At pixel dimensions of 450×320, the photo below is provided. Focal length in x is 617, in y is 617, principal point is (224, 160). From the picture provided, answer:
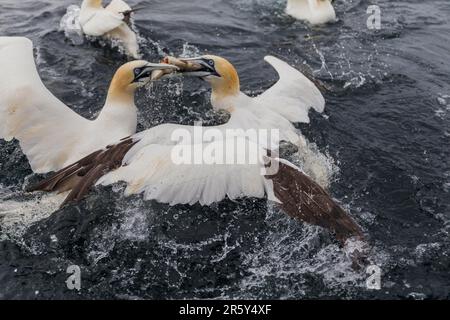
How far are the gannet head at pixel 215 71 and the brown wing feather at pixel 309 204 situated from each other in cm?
204

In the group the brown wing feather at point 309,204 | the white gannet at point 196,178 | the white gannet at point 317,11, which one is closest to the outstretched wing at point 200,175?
the white gannet at point 196,178

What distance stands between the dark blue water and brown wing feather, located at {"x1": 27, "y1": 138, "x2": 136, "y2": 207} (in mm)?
317

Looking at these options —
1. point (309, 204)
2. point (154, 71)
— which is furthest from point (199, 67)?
point (309, 204)

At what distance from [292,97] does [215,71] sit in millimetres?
1031

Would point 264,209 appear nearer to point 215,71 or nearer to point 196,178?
point 196,178

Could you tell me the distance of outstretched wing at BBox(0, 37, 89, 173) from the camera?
6645 millimetres

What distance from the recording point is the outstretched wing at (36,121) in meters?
6.64

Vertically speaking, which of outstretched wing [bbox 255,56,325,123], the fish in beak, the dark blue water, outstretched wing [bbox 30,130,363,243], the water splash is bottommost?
the dark blue water

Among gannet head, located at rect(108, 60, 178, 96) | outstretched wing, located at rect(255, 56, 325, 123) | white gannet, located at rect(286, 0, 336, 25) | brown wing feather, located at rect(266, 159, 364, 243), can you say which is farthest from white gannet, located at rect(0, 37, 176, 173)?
white gannet, located at rect(286, 0, 336, 25)

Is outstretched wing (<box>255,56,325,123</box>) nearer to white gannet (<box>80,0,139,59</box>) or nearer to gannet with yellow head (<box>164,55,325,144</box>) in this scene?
gannet with yellow head (<box>164,55,325,144</box>)

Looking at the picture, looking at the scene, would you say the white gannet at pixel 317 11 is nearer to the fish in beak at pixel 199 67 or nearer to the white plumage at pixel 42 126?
the fish in beak at pixel 199 67

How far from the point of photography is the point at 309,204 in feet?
18.4

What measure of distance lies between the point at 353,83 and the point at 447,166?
2.50 m

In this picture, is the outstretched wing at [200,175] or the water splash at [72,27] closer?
the outstretched wing at [200,175]
